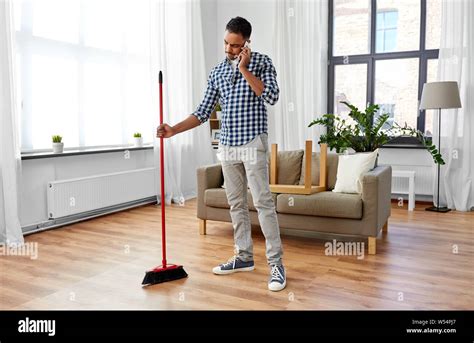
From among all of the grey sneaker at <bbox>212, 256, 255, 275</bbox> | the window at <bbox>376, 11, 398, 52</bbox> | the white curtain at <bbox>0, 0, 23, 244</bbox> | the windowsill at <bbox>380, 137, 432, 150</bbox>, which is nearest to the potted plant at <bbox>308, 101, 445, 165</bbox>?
the windowsill at <bbox>380, 137, 432, 150</bbox>

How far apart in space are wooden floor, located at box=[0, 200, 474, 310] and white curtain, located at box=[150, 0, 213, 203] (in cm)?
134

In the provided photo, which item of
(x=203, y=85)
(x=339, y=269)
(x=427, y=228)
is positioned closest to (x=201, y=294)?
(x=339, y=269)

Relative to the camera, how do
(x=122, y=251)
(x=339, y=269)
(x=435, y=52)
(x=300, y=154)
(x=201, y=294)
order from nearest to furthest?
1. (x=201, y=294)
2. (x=339, y=269)
3. (x=122, y=251)
4. (x=300, y=154)
5. (x=435, y=52)

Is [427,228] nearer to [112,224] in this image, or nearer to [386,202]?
[386,202]

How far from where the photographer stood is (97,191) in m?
4.49

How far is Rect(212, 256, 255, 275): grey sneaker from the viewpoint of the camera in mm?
2848

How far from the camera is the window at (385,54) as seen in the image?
5285 mm

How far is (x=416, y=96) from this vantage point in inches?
213

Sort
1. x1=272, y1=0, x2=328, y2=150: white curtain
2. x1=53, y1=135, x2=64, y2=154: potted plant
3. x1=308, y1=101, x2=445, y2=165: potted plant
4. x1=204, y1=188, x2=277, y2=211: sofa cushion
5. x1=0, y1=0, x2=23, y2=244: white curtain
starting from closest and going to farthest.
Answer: x1=0, y1=0, x2=23, y2=244: white curtain, x1=204, y1=188, x2=277, y2=211: sofa cushion, x1=53, y1=135, x2=64, y2=154: potted plant, x1=308, y1=101, x2=445, y2=165: potted plant, x1=272, y1=0, x2=328, y2=150: white curtain

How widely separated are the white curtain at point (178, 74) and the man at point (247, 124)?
105 inches

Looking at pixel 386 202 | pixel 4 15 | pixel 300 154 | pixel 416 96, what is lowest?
pixel 386 202

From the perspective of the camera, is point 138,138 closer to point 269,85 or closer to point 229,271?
point 229,271

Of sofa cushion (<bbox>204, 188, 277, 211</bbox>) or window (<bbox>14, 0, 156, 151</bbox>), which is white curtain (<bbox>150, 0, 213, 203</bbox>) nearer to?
window (<bbox>14, 0, 156, 151</bbox>)

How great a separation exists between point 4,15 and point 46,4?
2.26ft
